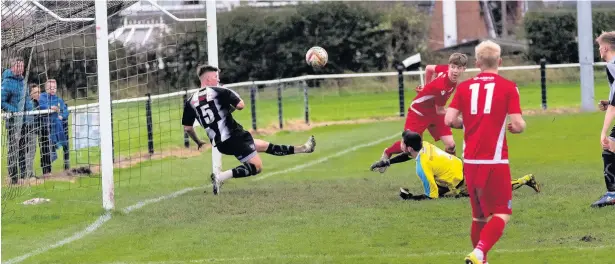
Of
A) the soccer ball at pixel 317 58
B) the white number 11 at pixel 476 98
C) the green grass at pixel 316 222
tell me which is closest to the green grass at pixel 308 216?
the green grass at pixel 316 222

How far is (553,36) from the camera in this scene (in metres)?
39.0

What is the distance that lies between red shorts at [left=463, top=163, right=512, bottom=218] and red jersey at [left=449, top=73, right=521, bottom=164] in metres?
0.05

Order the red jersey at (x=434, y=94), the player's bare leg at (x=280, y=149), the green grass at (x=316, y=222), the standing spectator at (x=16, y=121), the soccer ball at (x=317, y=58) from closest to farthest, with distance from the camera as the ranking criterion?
the green grass at (x=316, y=222), the player's bare leg at (x=280, y=149), the red jersey at (x=434, y=94), the soccer ball at (x=317, y=58), the standing spectator at (x=16, y=121)

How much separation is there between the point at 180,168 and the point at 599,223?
958 centimetres

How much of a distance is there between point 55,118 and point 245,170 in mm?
5514

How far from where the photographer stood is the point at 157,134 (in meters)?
21.8

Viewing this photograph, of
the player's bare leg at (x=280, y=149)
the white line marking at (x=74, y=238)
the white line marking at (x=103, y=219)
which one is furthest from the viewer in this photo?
the player's bare leg at (x=280, y=149)

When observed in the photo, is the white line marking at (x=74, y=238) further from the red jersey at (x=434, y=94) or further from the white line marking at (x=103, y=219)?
the red jersey at (x=434, y=94)

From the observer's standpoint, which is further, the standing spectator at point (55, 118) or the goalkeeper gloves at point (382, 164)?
the standing spectator at point (55, 118)

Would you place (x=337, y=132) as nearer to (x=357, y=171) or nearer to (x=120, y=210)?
(x=357, y=171)

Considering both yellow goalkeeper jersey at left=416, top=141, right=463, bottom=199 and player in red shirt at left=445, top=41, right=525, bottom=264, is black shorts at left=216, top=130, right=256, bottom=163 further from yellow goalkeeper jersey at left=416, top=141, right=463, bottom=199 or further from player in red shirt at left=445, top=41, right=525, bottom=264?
player in red shirt at left=445, top=41, right=525, bottom=264

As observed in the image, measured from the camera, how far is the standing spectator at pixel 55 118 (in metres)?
17.0

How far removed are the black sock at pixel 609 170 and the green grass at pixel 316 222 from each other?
33cm

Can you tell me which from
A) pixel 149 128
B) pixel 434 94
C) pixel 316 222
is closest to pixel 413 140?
pixel 316 222
